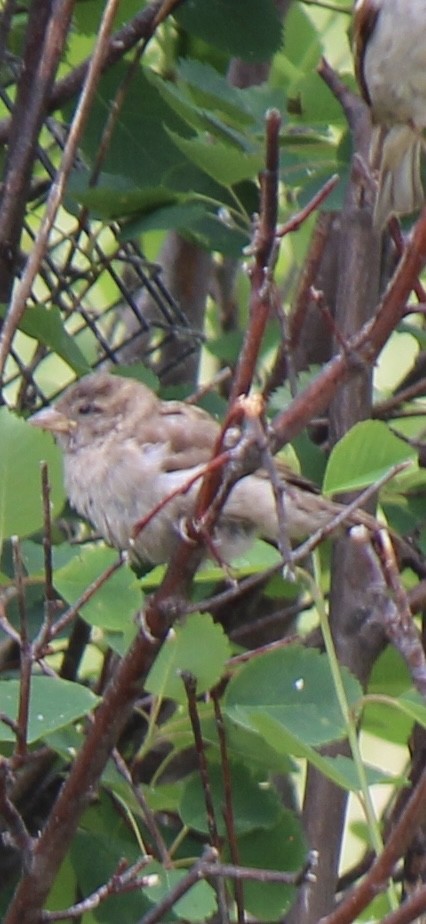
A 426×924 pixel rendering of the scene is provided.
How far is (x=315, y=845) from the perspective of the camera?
207cm

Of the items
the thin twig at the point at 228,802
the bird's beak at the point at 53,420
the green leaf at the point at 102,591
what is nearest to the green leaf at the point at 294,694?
the thin twig at the point at 228,802

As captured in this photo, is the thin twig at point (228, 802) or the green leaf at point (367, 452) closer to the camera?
the green leaf at point (367, 452)

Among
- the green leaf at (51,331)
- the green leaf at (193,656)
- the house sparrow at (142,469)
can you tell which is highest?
the green leaf at (51,331)

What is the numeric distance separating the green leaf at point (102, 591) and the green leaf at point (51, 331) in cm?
51

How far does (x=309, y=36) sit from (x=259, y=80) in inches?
10.6

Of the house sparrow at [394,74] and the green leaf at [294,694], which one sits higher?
the house sparrow at [394,74]

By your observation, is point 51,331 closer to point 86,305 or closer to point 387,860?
point 86,305

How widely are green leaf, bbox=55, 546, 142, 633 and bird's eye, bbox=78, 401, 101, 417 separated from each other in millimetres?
885

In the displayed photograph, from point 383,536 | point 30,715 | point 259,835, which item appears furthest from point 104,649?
point 383,536

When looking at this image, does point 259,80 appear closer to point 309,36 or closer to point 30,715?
point 309,36

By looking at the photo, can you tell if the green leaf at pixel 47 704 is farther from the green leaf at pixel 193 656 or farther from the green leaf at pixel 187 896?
the green leaf at pixel 187 896

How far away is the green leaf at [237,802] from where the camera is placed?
1.85 meters

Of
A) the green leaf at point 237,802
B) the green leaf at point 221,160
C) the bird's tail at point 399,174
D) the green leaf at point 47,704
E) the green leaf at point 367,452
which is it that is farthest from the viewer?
the bird's tail at point 399,174

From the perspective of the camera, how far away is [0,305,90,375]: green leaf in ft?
7.06
